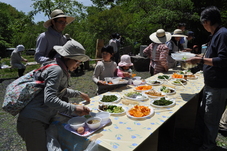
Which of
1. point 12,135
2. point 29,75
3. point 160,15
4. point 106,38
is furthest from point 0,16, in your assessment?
point 29,75

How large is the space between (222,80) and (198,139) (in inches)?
49.2

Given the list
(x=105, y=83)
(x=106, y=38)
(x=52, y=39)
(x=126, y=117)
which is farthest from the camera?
(x=106, y=38)

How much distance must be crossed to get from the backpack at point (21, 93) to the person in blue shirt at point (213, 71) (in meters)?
2.01

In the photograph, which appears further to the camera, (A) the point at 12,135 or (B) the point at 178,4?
(B) the point at 178,4

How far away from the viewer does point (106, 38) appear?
1023 centimetres

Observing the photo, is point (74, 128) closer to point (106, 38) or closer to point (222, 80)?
point (222, 80)

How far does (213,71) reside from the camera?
7.37ft

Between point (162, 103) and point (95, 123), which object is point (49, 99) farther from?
point (162, 103)

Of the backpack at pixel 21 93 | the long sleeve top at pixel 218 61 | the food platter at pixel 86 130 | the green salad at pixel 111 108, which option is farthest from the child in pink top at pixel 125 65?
the backpack at pixel 21 93

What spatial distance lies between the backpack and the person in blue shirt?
2.01 meters

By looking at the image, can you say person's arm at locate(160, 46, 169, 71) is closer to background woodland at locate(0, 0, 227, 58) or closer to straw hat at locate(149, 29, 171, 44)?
straw hat at locate(149, 29, 171, 44)

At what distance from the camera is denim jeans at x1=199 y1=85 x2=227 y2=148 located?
2285mm

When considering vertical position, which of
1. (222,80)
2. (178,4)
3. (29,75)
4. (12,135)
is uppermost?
(178,4)

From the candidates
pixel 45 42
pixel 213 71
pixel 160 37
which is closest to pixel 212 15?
pixel 213 71
